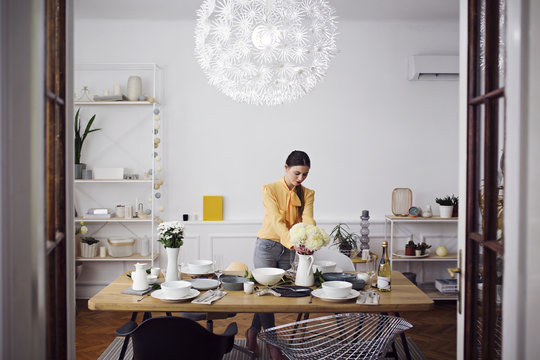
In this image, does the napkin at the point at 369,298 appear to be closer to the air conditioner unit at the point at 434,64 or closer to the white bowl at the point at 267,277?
the white bowl at the point at 267,277

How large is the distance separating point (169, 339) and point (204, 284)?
756 mm

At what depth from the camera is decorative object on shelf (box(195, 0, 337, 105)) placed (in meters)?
2.55

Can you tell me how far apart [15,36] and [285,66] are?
1745 millimetres

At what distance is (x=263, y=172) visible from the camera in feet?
17.2

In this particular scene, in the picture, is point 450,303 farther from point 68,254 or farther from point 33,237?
point 33,237

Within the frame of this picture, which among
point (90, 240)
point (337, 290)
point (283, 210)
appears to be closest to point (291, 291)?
point (337, 290)

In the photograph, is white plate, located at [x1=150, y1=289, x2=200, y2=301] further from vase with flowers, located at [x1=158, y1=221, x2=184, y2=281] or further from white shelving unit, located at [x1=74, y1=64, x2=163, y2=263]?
white shelving unit, located at [x1=74, y1=64, x2=163, y2=263]

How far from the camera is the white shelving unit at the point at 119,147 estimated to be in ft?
17.0

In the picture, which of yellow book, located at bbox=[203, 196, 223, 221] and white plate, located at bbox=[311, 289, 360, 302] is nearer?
white plate, located at bbox=[311, 289, 360, 302]

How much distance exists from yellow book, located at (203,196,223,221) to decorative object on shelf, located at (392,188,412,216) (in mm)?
1949

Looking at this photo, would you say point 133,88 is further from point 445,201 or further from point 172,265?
point 445,201

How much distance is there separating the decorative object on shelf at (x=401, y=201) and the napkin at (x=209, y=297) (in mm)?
2936

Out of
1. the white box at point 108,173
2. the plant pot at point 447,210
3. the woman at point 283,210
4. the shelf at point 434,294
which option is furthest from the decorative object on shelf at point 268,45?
the shelf at point 434,294

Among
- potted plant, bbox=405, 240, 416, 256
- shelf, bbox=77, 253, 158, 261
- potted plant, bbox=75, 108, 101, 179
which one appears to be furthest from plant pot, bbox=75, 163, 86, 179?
potted plant, bbox=405, 240, 416, 256
